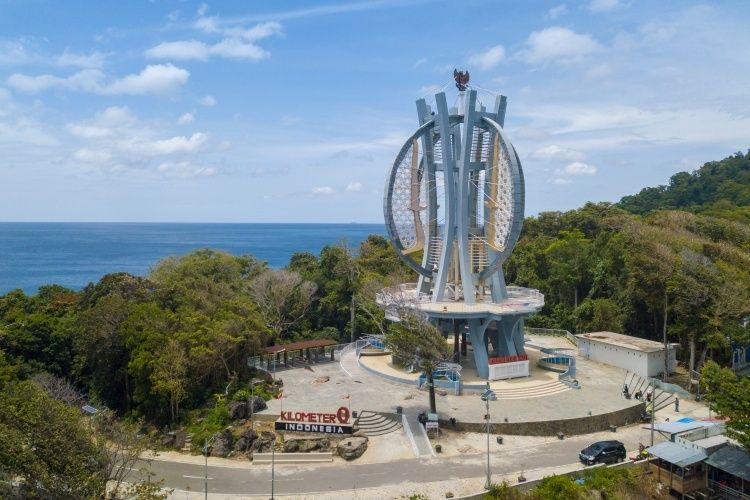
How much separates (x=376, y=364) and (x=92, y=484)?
2085 cm

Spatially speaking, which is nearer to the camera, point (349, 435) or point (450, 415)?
point (349, 435)

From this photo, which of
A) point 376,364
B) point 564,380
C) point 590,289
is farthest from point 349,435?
point 590,289

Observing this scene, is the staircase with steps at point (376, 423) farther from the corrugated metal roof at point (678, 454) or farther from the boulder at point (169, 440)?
the corrugated metal roof at point (678, 454)

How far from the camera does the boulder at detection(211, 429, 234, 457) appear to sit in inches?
982

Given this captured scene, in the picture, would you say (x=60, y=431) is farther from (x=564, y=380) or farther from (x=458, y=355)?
(x=564, y=380)

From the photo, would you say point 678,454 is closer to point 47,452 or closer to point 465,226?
point 465,226

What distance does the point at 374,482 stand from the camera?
71.9 feet

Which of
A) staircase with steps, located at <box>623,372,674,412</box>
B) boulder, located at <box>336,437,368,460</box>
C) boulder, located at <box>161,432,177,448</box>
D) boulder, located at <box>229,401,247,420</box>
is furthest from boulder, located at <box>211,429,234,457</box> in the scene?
staircase with steps, located at <box>623,372,674,412</box>

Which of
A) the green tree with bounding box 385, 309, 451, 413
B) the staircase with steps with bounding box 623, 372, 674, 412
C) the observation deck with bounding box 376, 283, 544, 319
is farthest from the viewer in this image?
the observation deck with bounding box 376, 283, 544, 319

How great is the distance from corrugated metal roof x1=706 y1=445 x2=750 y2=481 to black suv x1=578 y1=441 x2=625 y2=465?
318 centimetres

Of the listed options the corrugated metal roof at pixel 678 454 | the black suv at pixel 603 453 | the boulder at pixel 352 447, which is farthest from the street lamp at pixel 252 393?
the corrugated metal roof at pixel 678 454

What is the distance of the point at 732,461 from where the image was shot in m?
21.5

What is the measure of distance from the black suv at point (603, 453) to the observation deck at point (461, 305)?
10079 mm

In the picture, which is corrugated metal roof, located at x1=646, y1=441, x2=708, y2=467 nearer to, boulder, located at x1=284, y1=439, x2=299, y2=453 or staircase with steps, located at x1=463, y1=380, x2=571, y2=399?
staircase with steps, located at x1=463, y1=380, x2=571, y2=399
